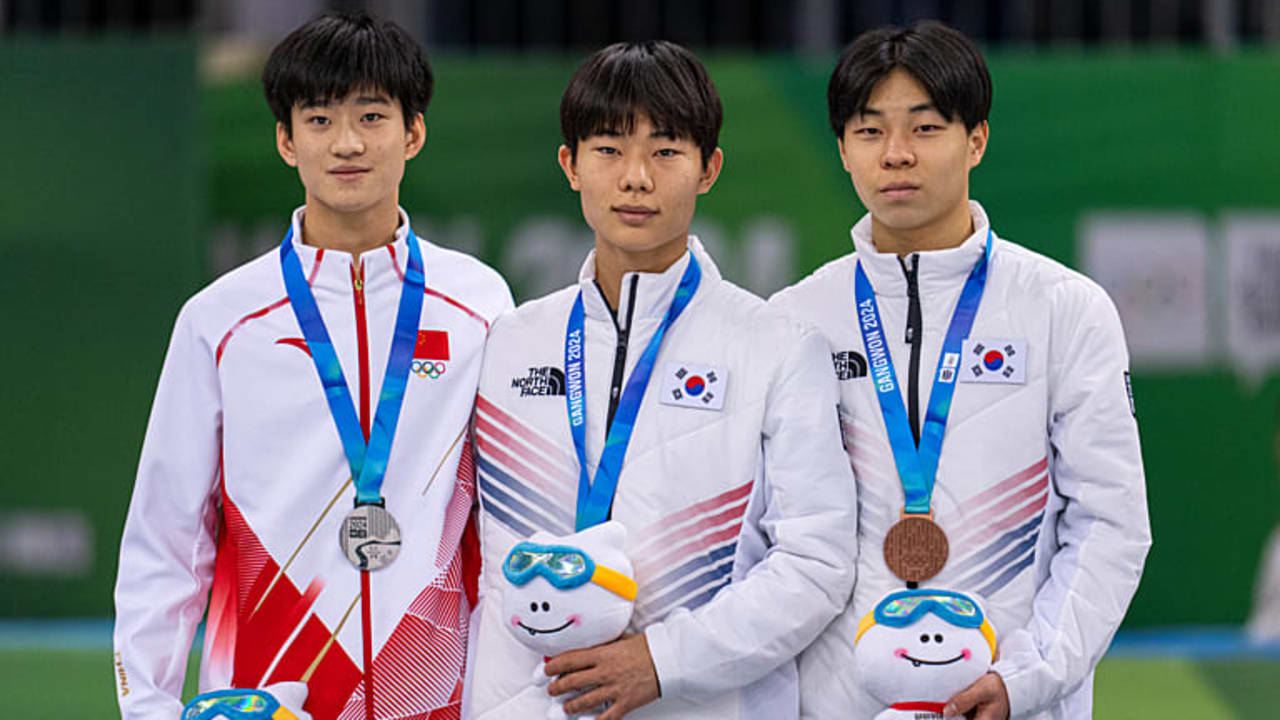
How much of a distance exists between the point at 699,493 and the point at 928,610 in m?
0.46

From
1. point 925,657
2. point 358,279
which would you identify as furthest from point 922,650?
point 358,279

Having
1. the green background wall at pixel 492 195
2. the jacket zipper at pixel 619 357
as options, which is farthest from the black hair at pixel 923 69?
the green background wall at pixel 492 195

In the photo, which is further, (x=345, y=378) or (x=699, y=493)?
(x=345, y=378)

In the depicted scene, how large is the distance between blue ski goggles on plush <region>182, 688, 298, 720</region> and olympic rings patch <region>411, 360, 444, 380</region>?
0.66 meters

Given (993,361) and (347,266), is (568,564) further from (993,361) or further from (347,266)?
(993,361)

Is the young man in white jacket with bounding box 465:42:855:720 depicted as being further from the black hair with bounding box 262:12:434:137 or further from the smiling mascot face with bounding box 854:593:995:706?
the black hair with bounding box 262:12:434:137

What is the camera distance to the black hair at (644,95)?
117 inches

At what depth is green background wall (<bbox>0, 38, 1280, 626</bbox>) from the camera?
6891 millimetres

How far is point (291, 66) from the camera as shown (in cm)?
313

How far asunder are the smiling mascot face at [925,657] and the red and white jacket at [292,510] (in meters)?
0.83

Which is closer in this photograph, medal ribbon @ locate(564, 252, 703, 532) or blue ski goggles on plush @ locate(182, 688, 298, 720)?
blue ski goggles on plush @ locate(182, 688, 298, 720)

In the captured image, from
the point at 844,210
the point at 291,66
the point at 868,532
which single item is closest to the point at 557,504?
the point at 868,532

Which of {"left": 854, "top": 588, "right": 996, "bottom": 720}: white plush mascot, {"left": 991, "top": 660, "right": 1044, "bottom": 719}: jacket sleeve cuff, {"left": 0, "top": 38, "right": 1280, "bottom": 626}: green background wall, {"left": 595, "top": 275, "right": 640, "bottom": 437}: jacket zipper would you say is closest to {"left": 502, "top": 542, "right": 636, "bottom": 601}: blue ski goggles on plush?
{"left": 595, "top": 275, "right": 640, "bottom": 437}: jacket zipper

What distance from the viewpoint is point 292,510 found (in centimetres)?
301
